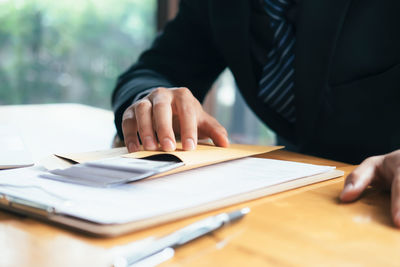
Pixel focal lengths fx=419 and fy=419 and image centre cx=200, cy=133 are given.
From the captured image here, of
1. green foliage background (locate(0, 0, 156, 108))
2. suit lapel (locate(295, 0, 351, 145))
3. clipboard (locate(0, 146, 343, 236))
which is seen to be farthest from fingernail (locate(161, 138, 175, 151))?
green foliage background (locate(0, 0, 156, 108))

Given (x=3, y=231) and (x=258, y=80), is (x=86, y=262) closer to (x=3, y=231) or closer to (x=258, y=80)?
(x=3, y=231)

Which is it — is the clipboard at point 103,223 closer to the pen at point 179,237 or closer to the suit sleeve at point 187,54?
the pen at point 179,237

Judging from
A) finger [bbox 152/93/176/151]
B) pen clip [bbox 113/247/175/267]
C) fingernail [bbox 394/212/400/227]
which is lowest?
A: fingernail [bbox 394/212/400/227]

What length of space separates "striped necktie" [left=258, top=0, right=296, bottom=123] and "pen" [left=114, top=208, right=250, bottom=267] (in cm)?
67

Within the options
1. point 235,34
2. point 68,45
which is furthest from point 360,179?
point 68,45

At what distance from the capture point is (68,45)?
255 cm

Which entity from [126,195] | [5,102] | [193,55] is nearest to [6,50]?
[5,102]

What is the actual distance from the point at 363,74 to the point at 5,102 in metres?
2.15

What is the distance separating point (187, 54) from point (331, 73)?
0.42 m

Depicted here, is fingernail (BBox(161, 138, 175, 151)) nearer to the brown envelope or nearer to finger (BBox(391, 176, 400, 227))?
the brown envelope

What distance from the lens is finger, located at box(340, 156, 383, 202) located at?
17.3 inches

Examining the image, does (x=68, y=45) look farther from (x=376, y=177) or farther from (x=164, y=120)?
(x=376, y=177)

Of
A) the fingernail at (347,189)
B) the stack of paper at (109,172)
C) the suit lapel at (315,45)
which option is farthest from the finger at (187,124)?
the suit lapel at (315,45)

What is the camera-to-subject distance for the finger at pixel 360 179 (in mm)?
440
